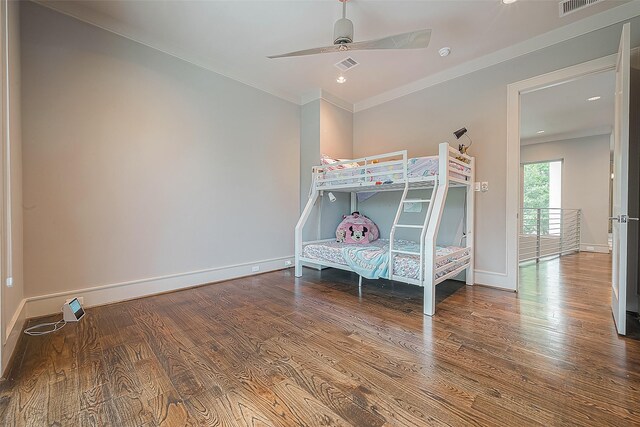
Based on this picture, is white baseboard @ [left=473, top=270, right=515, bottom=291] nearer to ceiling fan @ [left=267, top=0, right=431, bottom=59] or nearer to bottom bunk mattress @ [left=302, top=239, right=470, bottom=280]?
bottom bunk mattress @ [left=302, top=239, right=470, bottom=280]

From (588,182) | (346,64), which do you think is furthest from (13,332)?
(588,182)

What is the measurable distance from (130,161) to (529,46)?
4.61 meters

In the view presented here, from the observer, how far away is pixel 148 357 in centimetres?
173

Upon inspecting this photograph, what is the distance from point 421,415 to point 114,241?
3085mm

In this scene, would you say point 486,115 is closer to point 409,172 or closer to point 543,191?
point 409,172

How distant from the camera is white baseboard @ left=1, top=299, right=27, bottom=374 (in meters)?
1.58

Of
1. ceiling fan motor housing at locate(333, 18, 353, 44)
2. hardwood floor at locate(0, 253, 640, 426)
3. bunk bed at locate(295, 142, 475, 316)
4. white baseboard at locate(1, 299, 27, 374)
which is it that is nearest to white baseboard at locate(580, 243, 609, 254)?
hardwood floor at locate(0, 253, 640, 426)

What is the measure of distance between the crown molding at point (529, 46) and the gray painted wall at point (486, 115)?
0.18 ft

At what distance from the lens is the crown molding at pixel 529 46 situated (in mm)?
2459

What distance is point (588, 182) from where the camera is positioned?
19.8 ft

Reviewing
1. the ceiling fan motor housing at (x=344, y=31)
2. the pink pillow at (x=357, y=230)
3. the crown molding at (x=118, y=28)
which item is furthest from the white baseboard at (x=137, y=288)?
the ceiling fan motor housing at (x=344, y=31)

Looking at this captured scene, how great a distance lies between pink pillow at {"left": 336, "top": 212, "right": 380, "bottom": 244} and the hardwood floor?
147 cm

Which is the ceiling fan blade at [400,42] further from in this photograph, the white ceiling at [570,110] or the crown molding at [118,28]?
the white ceiling at [570,110]

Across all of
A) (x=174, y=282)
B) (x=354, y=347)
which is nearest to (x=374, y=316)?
(x=354, y=347)
